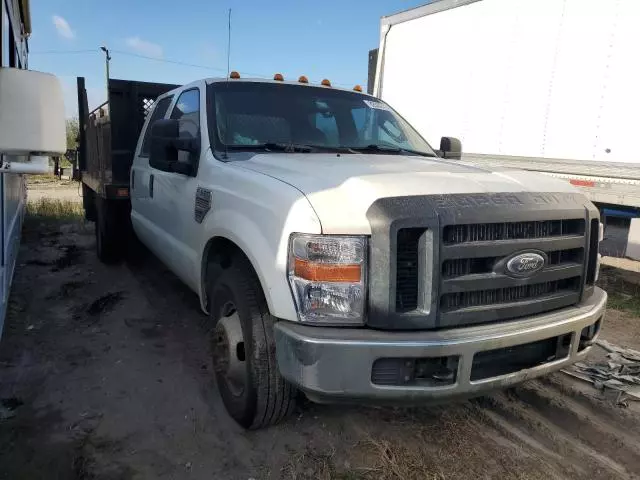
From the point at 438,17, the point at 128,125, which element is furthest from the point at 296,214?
the point at 438,17

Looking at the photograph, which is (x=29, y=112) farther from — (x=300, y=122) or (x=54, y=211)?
(x=54, y=211)

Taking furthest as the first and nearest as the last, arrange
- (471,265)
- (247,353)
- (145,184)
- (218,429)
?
(145,184), (218,429), (247,353), (471,265)

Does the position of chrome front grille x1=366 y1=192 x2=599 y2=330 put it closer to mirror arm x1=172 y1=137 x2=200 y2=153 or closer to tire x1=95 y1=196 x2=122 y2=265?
mirror arm x1=172 y1=137 x2=200 y2=153

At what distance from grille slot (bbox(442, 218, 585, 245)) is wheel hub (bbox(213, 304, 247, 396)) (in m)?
1.27

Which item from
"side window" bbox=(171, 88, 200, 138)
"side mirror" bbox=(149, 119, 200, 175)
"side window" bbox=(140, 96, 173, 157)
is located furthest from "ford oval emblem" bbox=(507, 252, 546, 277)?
"side window" bbox=(140, 96, 173, 157)

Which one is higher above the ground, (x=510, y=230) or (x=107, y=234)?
(x=510, y=230)

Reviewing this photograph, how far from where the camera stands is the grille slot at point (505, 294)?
2406 mm

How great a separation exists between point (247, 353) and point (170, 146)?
159 centimetres

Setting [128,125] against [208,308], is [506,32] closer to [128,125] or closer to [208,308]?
[128,125]

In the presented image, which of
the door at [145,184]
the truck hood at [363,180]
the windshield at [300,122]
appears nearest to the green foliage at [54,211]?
the door at [145,184]

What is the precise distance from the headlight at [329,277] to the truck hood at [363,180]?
0.26 feet

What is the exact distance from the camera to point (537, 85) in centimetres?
591

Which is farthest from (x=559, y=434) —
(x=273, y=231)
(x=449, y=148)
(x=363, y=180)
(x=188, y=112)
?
(x=188, y=112)

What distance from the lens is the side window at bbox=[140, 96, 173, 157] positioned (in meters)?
4.78
